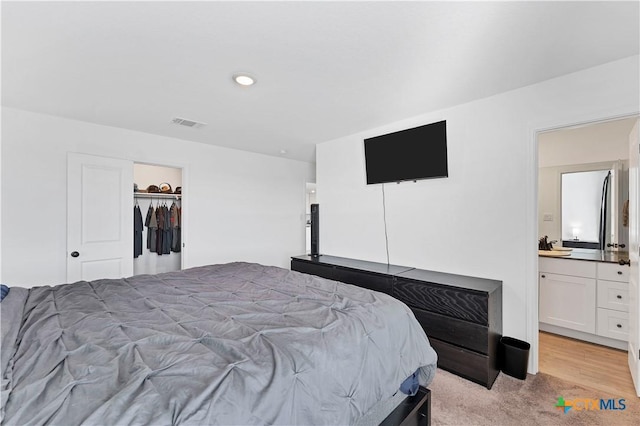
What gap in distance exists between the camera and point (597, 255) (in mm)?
3258

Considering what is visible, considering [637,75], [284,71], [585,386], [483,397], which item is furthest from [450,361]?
[284,71]

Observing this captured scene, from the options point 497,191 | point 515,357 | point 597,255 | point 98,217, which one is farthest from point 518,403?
point 98,217

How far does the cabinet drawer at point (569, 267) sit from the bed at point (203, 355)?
7.98 feet

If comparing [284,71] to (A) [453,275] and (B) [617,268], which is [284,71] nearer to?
(A) [453,275]

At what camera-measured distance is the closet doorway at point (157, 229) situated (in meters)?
4.64

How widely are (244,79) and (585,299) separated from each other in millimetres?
4019

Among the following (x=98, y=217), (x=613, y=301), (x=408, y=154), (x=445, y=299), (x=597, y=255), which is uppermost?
(x=408, y=154)

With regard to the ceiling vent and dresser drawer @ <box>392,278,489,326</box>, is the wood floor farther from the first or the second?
the ceiling vent

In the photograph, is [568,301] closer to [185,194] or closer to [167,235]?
[185,194]

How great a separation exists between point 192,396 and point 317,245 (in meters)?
3.49

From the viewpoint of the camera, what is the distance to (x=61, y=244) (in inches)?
124

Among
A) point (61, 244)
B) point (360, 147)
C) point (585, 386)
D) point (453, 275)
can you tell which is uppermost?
point (360, 147)

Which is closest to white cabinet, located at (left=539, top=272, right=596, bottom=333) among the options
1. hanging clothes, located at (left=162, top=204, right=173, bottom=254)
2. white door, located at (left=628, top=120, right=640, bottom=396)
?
white door, located at (left=628, top=120, right=640, bottom=396)

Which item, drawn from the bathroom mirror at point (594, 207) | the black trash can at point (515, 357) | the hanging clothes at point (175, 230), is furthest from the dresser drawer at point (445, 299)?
the hanging clothes at point (175, 230)
